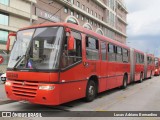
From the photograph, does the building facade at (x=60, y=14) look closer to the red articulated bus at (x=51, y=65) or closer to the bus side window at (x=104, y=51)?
the bus side window at (x=104, y=51)

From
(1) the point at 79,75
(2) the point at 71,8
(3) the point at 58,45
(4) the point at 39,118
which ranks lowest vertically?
(4) the point at 39,118

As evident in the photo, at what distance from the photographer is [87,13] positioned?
176ft

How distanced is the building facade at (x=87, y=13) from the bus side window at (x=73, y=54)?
18.6m

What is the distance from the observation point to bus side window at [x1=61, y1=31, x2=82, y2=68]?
25.6 feet

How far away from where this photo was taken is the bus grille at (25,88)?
748 centimetres

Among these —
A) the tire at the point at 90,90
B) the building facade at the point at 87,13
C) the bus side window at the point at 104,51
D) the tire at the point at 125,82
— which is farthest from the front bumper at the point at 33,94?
the building facade at the point at 87,13

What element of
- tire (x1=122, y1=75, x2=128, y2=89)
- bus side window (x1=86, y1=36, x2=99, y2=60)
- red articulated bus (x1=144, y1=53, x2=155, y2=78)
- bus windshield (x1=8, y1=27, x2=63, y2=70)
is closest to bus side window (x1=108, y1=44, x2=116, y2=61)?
bus side window (x1=86, y1=36, x2=99, y2=60)

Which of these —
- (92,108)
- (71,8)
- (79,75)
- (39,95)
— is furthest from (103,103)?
(71,8)

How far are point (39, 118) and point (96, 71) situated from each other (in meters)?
4.03

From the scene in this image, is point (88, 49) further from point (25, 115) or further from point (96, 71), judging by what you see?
point (25, 115)

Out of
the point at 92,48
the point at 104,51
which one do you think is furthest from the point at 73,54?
the point at 104,51

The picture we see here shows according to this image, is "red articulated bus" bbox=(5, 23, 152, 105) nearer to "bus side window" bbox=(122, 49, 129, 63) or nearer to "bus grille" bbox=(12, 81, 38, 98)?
"bus grille" bbox=(12, 81, 38, 98)

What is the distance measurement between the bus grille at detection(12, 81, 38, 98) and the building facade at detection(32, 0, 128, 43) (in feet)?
65.1

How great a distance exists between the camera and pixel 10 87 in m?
8.06
